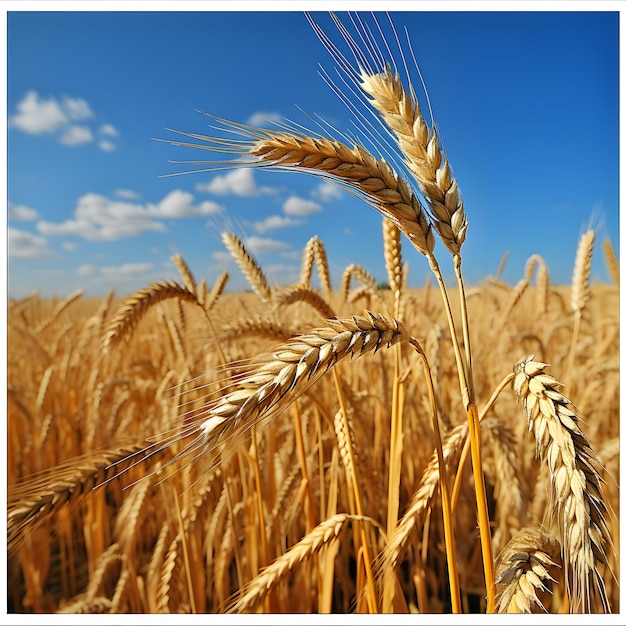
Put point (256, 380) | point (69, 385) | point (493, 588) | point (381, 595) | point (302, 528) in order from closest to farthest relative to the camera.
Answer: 1. point (256, 380)
2. point (493, 588)
3. point (381, 595)
4. point (302, 528)
5. point (69, 385)

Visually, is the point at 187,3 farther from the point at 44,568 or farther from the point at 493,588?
the point at 44,568

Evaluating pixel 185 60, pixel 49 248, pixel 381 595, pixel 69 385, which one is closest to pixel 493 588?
pixel 381 595

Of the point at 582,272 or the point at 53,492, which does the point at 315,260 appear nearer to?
the point at 582,272

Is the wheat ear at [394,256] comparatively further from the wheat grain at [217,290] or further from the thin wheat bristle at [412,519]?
the wheat grain at [217,290]

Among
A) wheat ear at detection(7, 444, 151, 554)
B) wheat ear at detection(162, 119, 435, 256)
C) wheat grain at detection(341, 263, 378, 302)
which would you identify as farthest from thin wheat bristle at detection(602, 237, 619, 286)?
wheat ear at detection(7, 444, 151, 554)

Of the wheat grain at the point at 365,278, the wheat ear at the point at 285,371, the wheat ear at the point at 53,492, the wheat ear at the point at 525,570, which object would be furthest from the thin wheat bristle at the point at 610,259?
the wheat ear at the point at 53,492

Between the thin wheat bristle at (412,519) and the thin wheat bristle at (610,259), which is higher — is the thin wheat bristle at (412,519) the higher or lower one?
the lower one

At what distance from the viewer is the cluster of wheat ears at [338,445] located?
60cm

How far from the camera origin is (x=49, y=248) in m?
2.20

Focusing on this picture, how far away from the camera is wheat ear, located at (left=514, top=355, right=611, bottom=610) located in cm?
53

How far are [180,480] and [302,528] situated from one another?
1.58 feet

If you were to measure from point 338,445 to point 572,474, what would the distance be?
2.11 feet

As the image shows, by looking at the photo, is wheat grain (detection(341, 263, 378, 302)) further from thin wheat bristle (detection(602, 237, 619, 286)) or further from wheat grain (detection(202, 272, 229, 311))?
thin wheat bristle (detection(602, 237, 619, 286))

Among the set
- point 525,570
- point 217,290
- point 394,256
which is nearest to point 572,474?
point 525,570
